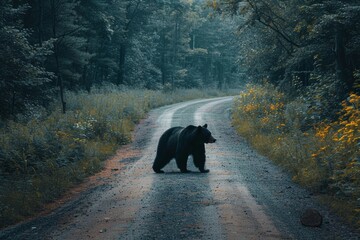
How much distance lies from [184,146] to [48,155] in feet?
13.5

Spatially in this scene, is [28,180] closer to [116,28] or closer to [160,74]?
[116,28]

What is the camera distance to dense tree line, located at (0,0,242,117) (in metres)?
14.3

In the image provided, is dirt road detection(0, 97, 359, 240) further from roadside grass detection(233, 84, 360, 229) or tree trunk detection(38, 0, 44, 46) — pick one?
tree trunk detection(38, 0, 44, 46)

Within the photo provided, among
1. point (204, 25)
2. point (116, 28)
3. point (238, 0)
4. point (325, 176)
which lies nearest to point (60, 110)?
point (238, 0)

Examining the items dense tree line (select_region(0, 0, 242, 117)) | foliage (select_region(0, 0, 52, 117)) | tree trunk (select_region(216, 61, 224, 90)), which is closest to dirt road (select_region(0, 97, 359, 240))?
foliage (select_region(0, 0, 52, 117))

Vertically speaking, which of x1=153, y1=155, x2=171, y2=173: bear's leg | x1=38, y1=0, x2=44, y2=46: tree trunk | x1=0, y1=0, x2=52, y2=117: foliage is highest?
x1=38, y1=0, x2=44, y2=46: tree trunk

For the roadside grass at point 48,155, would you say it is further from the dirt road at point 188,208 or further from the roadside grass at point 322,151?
the roadside grass at point 322,151

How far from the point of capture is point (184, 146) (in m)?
12.2

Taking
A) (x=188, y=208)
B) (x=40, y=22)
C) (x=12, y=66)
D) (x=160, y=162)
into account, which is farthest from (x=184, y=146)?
(x=40, y=22)

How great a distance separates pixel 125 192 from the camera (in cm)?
1029

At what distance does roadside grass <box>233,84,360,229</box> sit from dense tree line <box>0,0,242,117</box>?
792cm

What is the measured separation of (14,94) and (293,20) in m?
12.6

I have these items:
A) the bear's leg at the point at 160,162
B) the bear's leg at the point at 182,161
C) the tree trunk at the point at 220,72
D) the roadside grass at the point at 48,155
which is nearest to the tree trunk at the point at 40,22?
the roadside grass at the point at 48,155

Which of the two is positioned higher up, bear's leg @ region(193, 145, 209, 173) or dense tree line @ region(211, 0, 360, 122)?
dense tree line @ region(211, 0, 360, 122)
